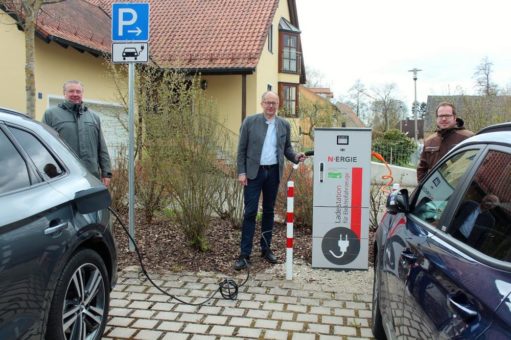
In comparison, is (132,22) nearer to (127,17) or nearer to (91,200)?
(127,17)

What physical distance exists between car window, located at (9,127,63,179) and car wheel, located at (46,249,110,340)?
543 mm

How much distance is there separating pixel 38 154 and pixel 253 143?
273 centimetres

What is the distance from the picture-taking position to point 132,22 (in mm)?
5477

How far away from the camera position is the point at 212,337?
3.74m

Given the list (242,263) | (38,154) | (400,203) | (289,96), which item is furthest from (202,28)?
(400,203)

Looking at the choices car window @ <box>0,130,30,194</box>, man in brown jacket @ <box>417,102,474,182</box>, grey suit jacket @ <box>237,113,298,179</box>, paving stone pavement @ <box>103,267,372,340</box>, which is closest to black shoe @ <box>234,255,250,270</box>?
paving stone pavement @ <box>103,267,372,340</box>

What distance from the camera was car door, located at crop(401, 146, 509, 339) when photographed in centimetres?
165

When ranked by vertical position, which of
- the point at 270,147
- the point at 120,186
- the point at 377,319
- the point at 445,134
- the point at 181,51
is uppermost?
the point at 181,51

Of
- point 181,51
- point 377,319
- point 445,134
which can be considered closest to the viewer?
point 377,319

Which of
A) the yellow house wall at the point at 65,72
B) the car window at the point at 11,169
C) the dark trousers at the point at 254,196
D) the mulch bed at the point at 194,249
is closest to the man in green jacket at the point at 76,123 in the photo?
the mulch bed at the point at 194,249

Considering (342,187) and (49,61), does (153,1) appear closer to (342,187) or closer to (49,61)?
(49,61)

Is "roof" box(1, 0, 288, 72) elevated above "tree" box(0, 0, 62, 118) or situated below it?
above

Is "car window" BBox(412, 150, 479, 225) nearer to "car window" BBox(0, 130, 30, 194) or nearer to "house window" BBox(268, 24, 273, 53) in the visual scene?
"car window" BBox(0, 130, 30, 194)

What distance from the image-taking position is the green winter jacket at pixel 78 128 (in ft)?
17.2
